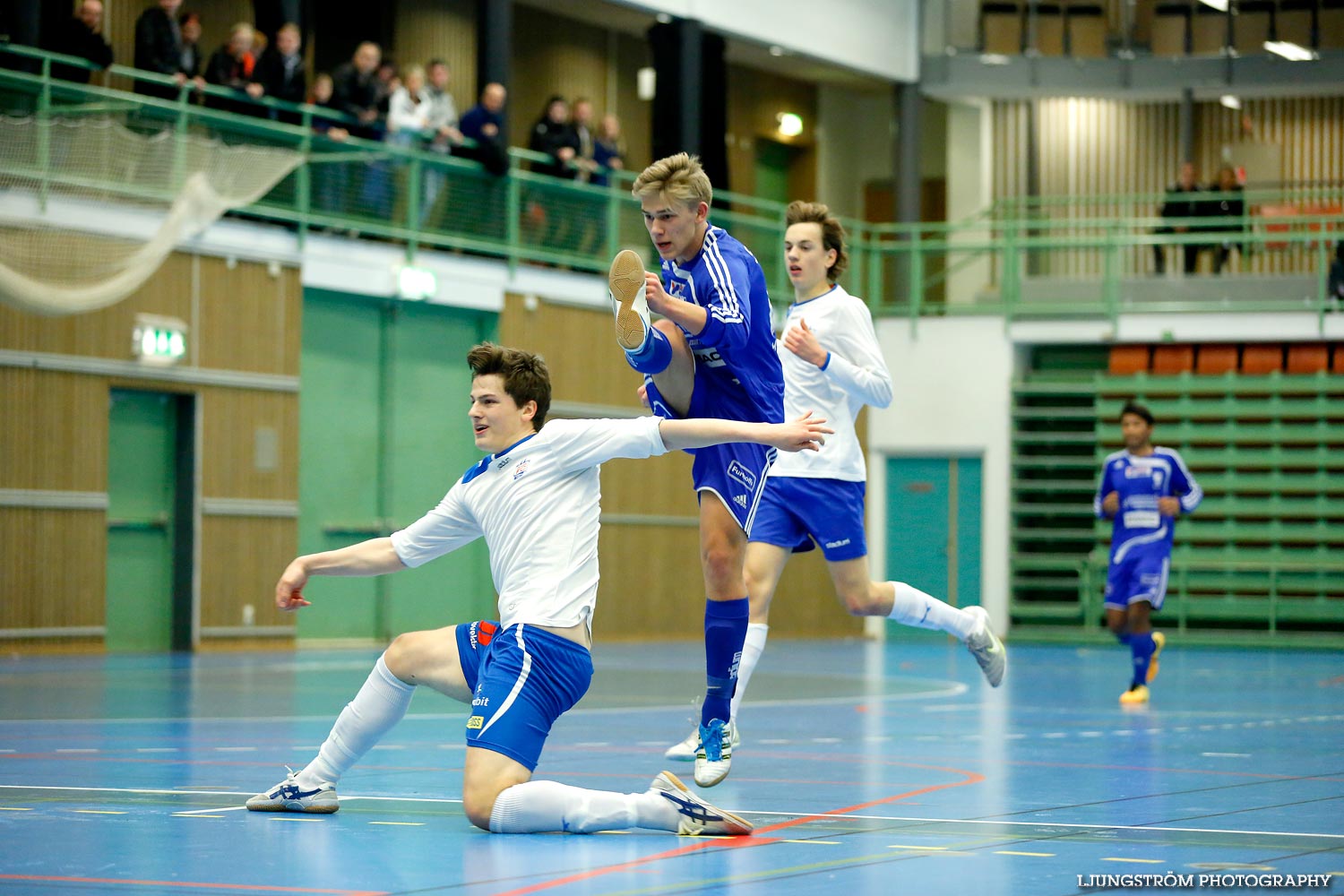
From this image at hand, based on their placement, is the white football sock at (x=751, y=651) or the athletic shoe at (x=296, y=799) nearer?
the athletic shoe at (x=296, y=799)

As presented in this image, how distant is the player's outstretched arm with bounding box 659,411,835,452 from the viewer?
504cm

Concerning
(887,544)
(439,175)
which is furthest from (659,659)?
(887,544)

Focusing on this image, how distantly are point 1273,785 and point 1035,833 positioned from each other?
1792 millimetres

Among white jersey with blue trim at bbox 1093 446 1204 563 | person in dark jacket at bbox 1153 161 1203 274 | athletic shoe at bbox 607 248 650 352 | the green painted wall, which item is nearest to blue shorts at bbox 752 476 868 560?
athletic shoe at bbox 607 248 650 352

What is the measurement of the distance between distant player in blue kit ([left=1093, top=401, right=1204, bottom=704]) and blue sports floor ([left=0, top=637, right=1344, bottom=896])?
68 centimetres

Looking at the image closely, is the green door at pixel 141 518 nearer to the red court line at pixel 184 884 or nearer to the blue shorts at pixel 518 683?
the blue shorts at pixel 518 683

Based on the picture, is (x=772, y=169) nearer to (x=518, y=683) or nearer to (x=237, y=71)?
(x=237, y=71)

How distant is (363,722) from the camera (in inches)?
214

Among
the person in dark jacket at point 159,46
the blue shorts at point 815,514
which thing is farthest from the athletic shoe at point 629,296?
the person in dark jacket at point 159,46

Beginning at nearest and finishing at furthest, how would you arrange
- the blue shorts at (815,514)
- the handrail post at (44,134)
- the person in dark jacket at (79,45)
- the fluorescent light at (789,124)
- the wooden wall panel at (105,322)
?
the blue shorts at (815,514) < the handrail post at (44,134) < the person in dark jacket at (79,45) < the wooden wall panel at (105,322) < the fluorescent light at (789,124)

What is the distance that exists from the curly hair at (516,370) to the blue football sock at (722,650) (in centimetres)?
128

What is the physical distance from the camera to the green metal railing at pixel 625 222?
1591 centimetres

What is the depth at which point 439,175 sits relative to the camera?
772 inches

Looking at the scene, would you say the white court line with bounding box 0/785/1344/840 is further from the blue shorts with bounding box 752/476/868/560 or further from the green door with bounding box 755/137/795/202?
the green door with bounding box 755/137/795/202
